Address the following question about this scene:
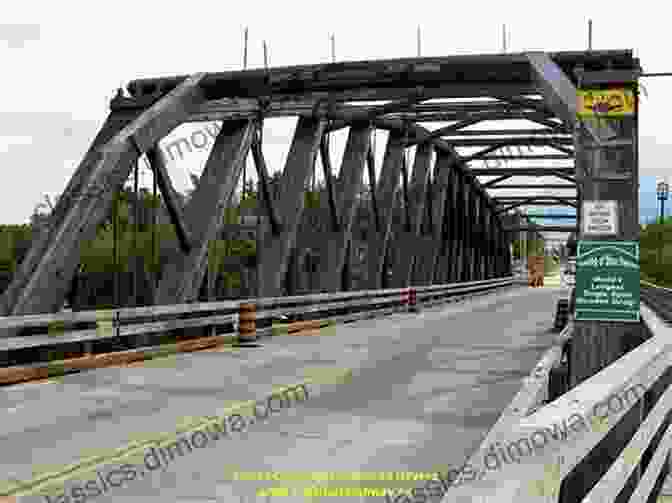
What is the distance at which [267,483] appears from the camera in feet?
19.3

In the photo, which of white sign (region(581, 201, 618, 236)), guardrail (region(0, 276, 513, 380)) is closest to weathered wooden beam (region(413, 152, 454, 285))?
guardrail (region(0, 276, 513, 380))

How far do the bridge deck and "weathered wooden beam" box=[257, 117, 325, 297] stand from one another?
317 cm

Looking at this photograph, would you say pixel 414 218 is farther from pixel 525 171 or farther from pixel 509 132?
pixel 525 171

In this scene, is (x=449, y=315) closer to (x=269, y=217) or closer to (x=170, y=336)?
(x=269, y=217)

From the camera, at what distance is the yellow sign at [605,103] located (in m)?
11.2

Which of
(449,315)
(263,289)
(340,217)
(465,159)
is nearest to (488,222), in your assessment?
(465,159)

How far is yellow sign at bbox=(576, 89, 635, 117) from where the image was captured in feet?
36.7

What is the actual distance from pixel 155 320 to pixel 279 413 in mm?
9632

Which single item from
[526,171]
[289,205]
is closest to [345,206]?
[289,205]

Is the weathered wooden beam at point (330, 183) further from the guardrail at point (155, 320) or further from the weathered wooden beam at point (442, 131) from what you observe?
the weathered wooden beam at point (442, 131)

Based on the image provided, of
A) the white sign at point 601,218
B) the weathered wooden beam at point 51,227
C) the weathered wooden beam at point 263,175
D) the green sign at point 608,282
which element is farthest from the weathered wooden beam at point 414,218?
the green sign at point 608,282

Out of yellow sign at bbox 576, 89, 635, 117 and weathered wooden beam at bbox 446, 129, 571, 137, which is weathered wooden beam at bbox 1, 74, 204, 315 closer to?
yellow sign at bbox 576, 89, 635, 117

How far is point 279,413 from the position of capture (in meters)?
8.76

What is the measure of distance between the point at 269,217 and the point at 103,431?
11681mm
